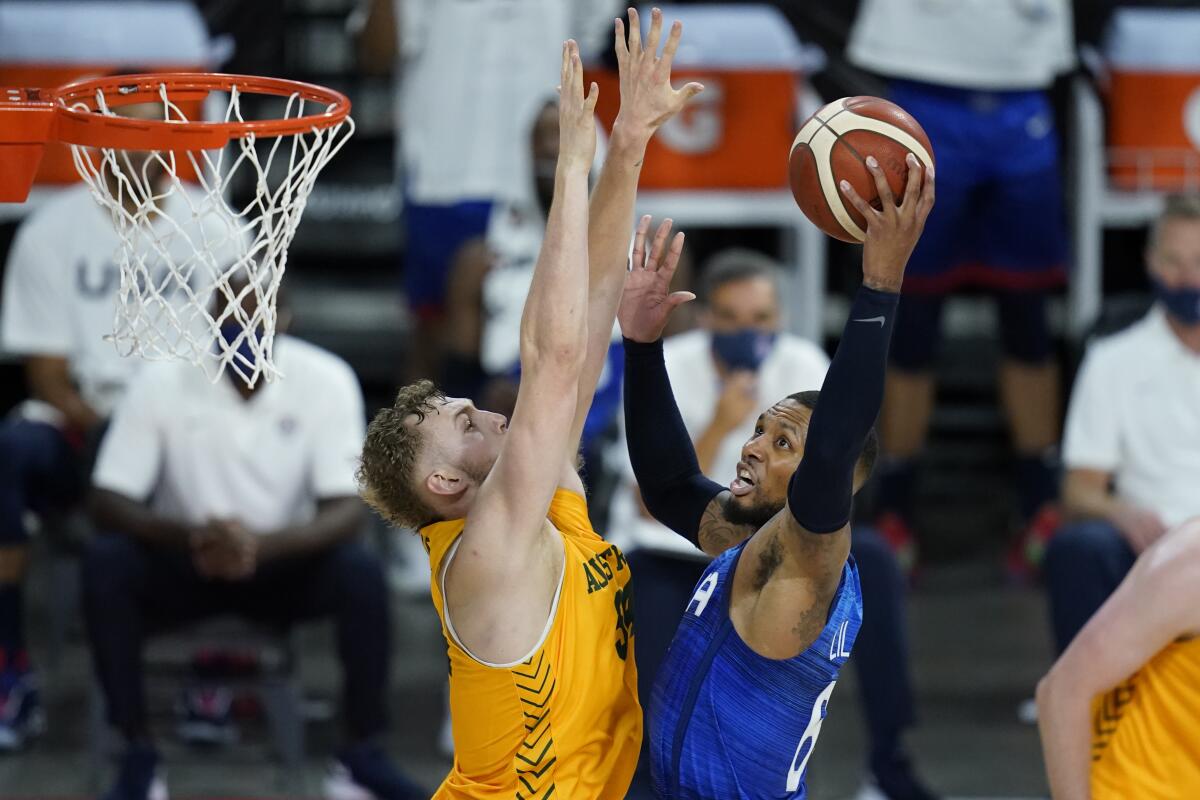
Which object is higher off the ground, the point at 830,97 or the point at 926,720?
the point at 830,97

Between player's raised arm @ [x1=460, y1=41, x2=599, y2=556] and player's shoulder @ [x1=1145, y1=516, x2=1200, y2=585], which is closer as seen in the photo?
player's raised arm @ [x1=460, y1=41, x2=599, y2=556]

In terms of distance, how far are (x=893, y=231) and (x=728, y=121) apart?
3.87 meters

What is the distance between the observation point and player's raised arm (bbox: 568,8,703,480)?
3.11 metres

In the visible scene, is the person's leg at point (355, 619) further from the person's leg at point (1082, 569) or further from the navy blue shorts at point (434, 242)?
the person's leg at point (1082, 569)

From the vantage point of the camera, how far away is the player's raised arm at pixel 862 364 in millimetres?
2801

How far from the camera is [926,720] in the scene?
18.8ft

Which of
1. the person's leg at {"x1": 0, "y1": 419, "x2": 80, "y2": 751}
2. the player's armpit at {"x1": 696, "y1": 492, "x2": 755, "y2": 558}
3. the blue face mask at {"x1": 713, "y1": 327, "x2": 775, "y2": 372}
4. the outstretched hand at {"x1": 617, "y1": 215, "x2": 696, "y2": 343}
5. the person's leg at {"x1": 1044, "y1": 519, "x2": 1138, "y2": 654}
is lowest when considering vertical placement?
the person's leg at {"x1": 0, "y1": 419, "x2": 80, "y2": 751}

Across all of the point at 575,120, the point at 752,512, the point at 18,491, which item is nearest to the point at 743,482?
the point at 752,512

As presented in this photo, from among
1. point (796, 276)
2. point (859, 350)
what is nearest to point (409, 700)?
point (796, 276)

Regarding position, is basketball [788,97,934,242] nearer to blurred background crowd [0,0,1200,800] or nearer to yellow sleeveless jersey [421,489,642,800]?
yellow sleeveless jersey [421,489,642,800]

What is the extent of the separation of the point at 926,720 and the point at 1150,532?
3.72 ft

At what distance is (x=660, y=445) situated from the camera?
353cm

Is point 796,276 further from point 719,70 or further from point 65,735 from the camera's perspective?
point 65,735

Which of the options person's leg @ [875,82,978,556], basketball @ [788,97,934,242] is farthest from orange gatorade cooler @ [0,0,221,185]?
basketball @ [788,97,934,242]
